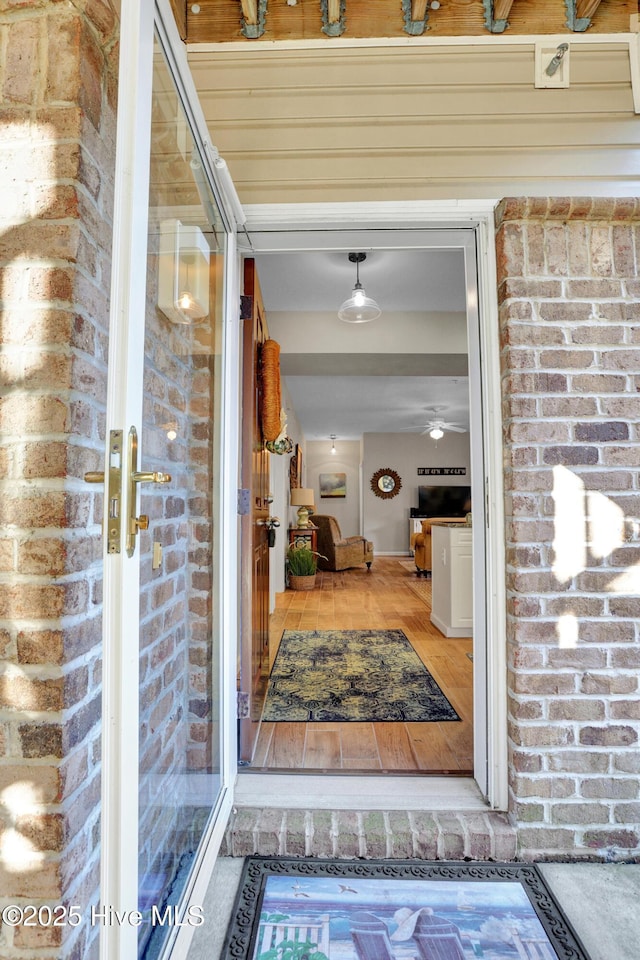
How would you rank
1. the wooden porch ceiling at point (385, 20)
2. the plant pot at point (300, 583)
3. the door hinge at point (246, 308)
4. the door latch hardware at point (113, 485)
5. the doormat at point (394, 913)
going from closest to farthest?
the door latch hardware at point (113, 485)
the doormat at point (394, 913)
the wooden porch ceiling at point (385, 20)
the door hinge at point (246, 308)
the plant pot at point (300, 583)

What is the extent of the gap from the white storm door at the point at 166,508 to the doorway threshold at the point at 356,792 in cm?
11

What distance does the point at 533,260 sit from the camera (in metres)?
1.63

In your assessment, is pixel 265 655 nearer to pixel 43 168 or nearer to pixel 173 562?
pixel 173 562

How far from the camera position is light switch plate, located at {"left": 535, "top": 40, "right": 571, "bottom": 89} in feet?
5.65

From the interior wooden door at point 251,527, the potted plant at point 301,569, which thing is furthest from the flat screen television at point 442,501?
Result: the interior wooden door at point 251,527

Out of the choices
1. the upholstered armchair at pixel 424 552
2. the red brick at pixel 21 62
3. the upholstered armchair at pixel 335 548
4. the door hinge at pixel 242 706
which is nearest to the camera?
the red brick at pixel 21 62

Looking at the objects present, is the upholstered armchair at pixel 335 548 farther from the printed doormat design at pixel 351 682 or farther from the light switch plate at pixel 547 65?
the light switch plate at pixel 547 65

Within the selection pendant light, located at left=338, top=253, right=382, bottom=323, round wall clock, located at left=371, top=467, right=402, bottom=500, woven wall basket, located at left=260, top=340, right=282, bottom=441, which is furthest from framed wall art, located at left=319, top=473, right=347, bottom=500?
woven wall basket, located at left=260, top=340, right=282, bottom=441

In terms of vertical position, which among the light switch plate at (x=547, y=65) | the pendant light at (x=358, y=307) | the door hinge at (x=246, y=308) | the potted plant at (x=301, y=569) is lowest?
the potted plant at (x=301, y=569)

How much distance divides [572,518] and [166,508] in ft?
3.85

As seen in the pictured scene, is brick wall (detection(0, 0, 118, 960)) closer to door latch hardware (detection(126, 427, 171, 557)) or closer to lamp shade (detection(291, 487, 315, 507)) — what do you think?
door latch hardware (detection(126, 427, 171, 557))

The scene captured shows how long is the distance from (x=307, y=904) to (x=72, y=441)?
1.31 m

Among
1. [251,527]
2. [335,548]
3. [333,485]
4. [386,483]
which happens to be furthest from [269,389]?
[333,485]

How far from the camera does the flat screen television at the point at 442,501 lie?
10.5m
